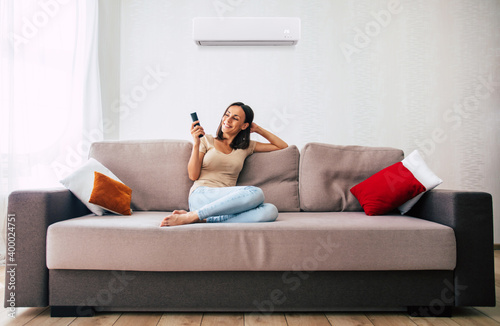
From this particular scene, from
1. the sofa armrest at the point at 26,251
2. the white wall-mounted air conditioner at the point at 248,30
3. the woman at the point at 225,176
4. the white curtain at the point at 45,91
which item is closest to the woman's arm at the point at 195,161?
the woman at the point at 225,176

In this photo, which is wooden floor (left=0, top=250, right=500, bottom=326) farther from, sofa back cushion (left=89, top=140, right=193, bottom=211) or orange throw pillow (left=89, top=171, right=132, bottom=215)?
sofa back cushion (left=89, top=140, right=193, bottom=211)

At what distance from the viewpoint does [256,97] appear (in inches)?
137

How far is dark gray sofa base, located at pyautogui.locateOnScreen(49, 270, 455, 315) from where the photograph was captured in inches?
69.2

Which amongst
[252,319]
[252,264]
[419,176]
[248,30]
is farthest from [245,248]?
[248,30]

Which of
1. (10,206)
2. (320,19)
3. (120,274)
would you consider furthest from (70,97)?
(320,19)

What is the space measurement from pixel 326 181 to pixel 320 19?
1797 mm

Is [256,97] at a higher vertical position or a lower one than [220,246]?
higher

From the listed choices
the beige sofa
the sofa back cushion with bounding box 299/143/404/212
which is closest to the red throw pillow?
the sofa back cushion with bounding box 299/143/404/212

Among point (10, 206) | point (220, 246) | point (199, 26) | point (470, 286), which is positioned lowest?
point (470, 286)

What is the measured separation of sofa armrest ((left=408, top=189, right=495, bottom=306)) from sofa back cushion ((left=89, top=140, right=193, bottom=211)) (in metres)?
1.56

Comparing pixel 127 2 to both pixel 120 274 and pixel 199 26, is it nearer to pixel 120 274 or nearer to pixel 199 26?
pixel 199 26

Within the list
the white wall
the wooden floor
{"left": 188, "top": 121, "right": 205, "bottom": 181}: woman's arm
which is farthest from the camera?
the white wall

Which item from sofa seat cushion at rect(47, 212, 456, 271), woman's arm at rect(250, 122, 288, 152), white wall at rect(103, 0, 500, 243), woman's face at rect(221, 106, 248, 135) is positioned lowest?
sofa seat cushion at rect(47, 212, 456, 271)

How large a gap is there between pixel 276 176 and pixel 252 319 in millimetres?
1014
